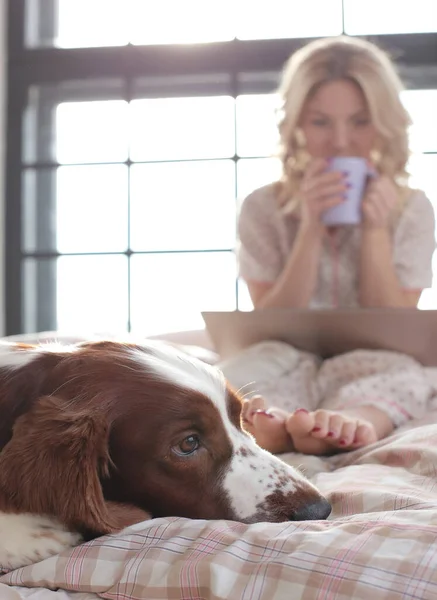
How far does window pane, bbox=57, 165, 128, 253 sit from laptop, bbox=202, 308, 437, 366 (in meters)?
1.66

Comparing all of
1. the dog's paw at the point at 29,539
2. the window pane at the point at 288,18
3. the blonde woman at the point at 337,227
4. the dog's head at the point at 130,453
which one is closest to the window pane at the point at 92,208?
the window pane at the point at 288,18

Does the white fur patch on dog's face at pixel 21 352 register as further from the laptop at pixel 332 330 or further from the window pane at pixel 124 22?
the window pane at pixel 124 22

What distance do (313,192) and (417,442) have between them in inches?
34.3

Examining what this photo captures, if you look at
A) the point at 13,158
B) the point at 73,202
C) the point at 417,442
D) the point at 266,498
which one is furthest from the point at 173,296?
the point at 266,498

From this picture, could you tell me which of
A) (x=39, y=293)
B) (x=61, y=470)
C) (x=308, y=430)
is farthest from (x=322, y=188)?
(x=39, y=293)

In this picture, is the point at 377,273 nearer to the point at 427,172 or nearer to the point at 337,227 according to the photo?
the point at 337,227

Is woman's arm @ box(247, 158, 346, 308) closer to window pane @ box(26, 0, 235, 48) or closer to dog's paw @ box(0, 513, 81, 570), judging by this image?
dog's paw @ box(0, 513, 81, 570)

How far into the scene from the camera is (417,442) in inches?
45.8

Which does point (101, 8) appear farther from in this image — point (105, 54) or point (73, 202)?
point (73, 202)

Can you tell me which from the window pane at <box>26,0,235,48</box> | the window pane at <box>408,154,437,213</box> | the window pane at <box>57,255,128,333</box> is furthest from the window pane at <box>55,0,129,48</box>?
the window pane at <box>408,154,437,213</box>

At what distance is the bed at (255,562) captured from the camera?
2.08ft

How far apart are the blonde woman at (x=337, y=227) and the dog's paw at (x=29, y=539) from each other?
1.37 metres

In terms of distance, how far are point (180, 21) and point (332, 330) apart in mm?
2188

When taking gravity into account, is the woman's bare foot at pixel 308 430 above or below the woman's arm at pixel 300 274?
below
